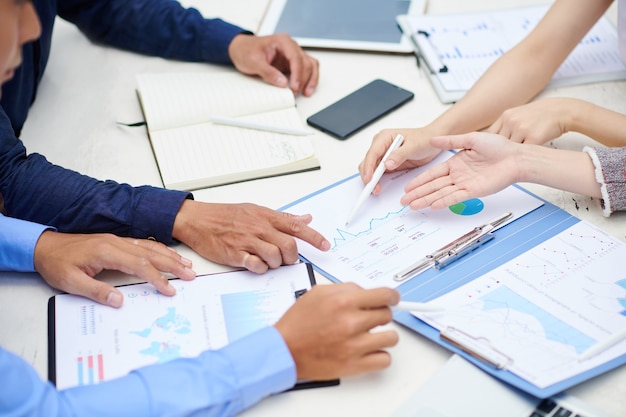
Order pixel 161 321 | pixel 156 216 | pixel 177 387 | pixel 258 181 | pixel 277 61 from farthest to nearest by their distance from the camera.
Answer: pixel 277 61 → pixel 258 181 → pixel 156 216 → pixel 161 321 → pixel 177 387

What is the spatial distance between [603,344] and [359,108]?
64 cm

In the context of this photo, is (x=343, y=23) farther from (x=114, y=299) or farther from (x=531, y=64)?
(x=114, y=299)

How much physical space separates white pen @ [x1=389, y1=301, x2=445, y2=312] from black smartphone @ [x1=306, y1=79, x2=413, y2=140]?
1.46 feet

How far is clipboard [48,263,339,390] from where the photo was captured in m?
0.87

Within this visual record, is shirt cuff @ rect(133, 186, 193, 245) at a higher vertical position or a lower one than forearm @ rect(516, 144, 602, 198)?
lower

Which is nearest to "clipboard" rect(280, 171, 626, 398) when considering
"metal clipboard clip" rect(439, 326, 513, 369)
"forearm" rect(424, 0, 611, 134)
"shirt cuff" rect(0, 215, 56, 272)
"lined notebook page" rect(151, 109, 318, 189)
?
"metal clipboard clip" rect(439, 326, 513, 369)

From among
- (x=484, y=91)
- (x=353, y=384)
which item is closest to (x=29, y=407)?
(x=353, y=384)

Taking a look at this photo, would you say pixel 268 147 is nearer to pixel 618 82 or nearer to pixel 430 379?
pixel 430 379

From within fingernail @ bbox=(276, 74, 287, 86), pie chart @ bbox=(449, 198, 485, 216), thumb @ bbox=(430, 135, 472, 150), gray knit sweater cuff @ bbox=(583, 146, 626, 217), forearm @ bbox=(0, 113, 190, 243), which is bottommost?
forearm @ bbox=(0, 113, 190, 243)

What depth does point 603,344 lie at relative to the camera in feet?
2.79

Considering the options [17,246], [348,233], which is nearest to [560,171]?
[348,233]

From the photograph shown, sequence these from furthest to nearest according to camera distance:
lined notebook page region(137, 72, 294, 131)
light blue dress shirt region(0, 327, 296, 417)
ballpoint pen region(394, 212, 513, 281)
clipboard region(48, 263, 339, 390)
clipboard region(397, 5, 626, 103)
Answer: clipboard region(397, 5, 626, 103)
lined notebook page region(137, 72, 294, 131)
ballpoint pen region(394, 212, 513, 281)
clipboard region(48, 263, 339, 390)
light blue dress shirt region(0, 327, 296, 417)

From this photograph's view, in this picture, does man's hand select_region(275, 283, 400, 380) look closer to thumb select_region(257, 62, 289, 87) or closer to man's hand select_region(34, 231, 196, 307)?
man's hand select_region(34, 231, 196, 307)

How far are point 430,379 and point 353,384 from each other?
89mm
